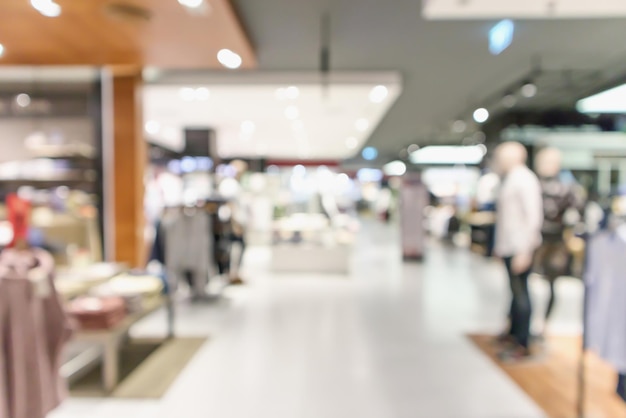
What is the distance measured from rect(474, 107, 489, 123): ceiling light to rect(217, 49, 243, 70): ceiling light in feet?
19.6

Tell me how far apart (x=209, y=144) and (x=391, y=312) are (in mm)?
6078

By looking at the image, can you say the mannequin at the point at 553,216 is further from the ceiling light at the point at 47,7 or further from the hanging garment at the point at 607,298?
the ceiling light at the point at 47,7

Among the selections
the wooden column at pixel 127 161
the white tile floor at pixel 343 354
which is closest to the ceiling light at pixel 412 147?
the white tile floor at pixel 343 354

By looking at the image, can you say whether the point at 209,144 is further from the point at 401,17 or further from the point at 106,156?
the point at 401,17

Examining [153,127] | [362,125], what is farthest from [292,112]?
[153,127]

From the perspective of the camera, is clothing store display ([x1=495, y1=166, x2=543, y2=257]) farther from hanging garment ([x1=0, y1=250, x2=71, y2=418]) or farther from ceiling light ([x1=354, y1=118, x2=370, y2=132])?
ceiling light ([x1=354, y1=118, x2=370, y2=132])

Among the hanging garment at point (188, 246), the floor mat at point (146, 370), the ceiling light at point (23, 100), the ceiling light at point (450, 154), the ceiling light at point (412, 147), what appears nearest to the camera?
the floor mat at point (146, 370)

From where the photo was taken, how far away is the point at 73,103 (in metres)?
6.56

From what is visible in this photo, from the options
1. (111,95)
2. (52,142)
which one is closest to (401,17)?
(111,95)

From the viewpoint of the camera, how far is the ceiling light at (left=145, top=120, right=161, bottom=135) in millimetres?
9639

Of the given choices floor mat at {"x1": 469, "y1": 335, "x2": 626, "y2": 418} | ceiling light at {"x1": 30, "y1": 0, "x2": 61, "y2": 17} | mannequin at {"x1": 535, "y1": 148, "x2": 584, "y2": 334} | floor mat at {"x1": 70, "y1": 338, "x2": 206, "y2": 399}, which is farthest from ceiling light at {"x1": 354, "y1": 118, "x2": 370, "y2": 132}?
ceiling light at {"x1": 30, "y1": 0, "x2": 61, "y2": 17}

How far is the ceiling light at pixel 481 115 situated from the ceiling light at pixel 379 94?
2945mm

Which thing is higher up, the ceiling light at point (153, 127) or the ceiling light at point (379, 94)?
the ceiling light at point (379, 94)

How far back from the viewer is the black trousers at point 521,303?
13.9ft
